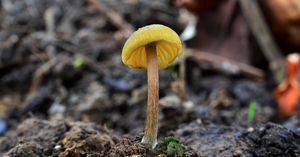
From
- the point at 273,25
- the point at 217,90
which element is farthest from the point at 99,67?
the point at 273,25

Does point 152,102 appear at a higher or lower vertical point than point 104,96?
lower

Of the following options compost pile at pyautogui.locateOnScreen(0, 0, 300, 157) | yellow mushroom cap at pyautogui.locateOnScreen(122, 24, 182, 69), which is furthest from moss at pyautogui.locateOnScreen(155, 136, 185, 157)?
yellow mushroom cap at pyautogui.locateOnScreen(122, 24, 182, 69)

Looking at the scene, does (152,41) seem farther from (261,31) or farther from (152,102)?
(261,31)

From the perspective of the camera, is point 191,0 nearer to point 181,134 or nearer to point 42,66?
point 42,66

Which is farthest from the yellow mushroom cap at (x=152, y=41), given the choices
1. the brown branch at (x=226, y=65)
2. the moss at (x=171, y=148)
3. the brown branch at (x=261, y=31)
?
the brown branch at (x=261, y=31)

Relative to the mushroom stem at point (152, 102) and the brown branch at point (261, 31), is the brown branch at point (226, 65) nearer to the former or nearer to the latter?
the brown branch at point (261, 31)

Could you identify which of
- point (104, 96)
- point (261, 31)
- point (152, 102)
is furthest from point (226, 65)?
point (152, 102)

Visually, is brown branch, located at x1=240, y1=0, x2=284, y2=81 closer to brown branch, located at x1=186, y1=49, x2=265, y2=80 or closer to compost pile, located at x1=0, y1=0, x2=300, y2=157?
brown branch, located at x1=186, y1=49, x2=265, y2=80
